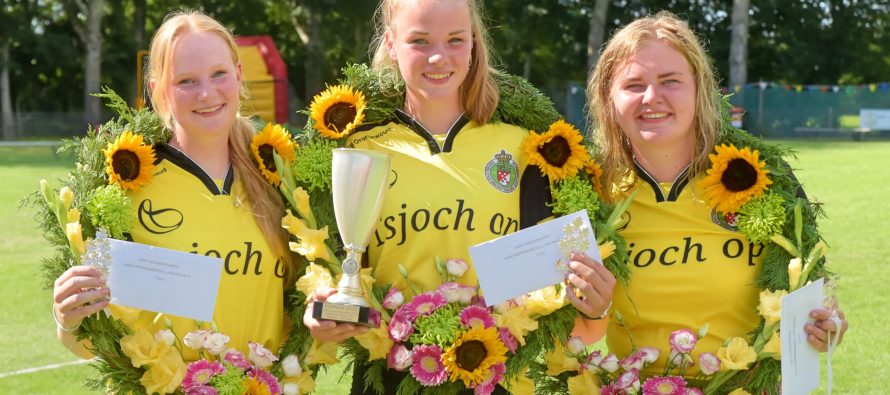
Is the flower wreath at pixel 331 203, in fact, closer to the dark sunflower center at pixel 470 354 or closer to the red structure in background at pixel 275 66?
the dark sunflower center at pixel 470 354

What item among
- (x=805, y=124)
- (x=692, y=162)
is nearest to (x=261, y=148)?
(x=692, y=162)

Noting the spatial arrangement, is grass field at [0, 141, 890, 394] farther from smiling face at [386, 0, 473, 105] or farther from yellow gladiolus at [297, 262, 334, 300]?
smiling face at [386, 0, 473, 105]

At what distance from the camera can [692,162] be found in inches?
149

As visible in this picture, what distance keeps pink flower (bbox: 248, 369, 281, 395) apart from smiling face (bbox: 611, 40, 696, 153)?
61.1 inches

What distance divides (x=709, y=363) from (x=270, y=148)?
1772 mm

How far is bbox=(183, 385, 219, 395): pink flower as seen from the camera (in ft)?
11.0

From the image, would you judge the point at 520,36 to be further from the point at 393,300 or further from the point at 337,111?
the point at 393,300

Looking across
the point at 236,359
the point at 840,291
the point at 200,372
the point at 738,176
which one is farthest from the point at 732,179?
the point at 840,291

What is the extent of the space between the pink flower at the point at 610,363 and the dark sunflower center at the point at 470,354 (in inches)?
19.0

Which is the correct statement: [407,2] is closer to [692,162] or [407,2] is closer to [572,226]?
[572,226]

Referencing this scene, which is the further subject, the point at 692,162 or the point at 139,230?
the point at 692,162

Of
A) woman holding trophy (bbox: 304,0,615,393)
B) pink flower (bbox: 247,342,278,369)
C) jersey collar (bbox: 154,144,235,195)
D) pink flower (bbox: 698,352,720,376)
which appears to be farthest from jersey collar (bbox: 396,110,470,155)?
pink flower (bbox: 698,352,720,376)

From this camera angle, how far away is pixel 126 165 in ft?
11.6

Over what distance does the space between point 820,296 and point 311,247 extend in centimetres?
180
